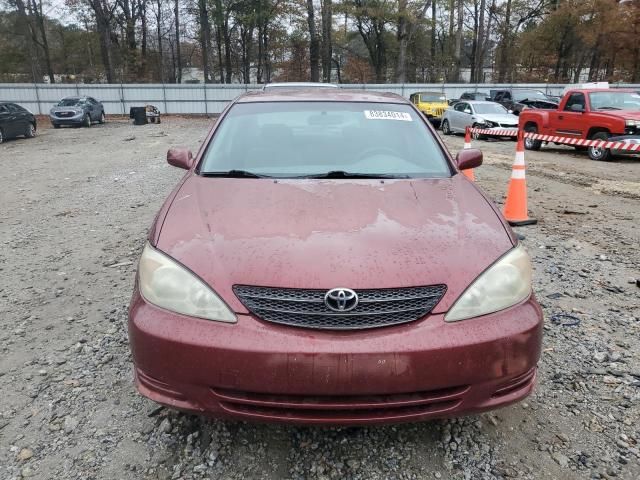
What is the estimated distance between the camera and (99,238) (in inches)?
223

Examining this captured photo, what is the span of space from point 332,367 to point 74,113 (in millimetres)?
26274

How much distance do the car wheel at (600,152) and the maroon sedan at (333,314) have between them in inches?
438

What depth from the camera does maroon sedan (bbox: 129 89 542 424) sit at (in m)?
1.83

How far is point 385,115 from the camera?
3480mm

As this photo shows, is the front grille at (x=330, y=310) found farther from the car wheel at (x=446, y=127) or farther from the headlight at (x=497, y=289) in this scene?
the car wheel at (x=446, y=127)

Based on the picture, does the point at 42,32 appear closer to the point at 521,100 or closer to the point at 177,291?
the point at 521,100

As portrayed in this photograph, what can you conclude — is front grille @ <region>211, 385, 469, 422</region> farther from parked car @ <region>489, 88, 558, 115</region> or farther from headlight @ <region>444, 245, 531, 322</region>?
parked car @ <region>489, 88, 558, 115</region>

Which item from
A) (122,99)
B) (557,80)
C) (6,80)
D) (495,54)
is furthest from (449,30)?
(6,80)

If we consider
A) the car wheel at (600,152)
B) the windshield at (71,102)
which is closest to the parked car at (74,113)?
the windshield at (71,102)

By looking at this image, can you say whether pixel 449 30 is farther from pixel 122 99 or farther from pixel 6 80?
pixel 6 80

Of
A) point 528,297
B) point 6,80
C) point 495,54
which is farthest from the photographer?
point 495,54

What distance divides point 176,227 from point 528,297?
1626 mm

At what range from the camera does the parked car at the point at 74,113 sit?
78.9 ft

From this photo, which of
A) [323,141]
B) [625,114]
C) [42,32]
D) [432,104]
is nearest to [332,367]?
[323,141]
